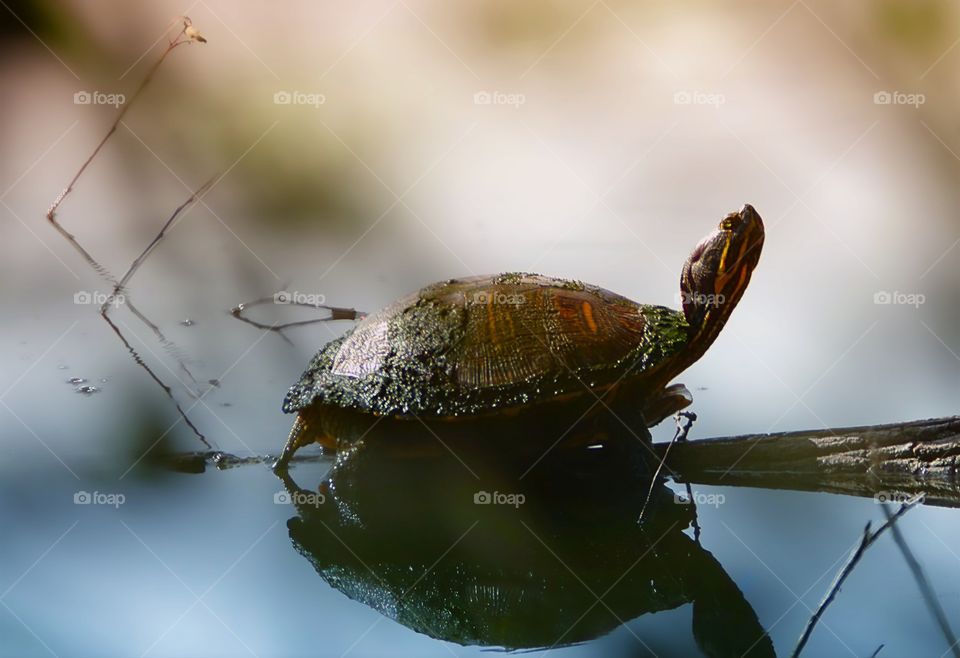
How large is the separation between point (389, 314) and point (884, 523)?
1.43 meters

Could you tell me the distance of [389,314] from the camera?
2855 millimetres

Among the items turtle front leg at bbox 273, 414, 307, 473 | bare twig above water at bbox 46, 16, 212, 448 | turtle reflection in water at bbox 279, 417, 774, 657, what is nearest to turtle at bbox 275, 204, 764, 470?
turtle front leg at bbox 273, 414, 307, 473

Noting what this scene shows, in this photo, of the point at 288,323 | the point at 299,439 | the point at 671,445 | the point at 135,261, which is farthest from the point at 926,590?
the point at 135,261

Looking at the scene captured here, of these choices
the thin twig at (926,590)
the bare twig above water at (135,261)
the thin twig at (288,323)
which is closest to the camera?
the thin twig at (926,590)

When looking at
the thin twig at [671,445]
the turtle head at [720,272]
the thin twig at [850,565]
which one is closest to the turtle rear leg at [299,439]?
the thin twig at [671,445]

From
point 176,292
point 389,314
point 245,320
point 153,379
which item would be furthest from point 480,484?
point 176,292

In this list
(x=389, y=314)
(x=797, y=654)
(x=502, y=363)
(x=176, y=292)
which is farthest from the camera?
(x=176, y=292)

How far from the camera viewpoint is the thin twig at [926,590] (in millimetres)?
1924

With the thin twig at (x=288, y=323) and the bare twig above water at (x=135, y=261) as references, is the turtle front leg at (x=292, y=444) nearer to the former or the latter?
the bare twig above water at (x=135, y=261)

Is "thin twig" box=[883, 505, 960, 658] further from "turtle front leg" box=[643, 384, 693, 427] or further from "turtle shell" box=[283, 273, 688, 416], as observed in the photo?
"turtle shell" box=[283, 273, 688, 416]

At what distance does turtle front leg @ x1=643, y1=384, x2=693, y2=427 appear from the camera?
108 inches

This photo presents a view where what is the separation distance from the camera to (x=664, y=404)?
9.02 feet

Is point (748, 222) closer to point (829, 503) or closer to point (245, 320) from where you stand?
point (829, 503)

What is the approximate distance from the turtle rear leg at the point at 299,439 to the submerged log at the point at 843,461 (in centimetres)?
96
